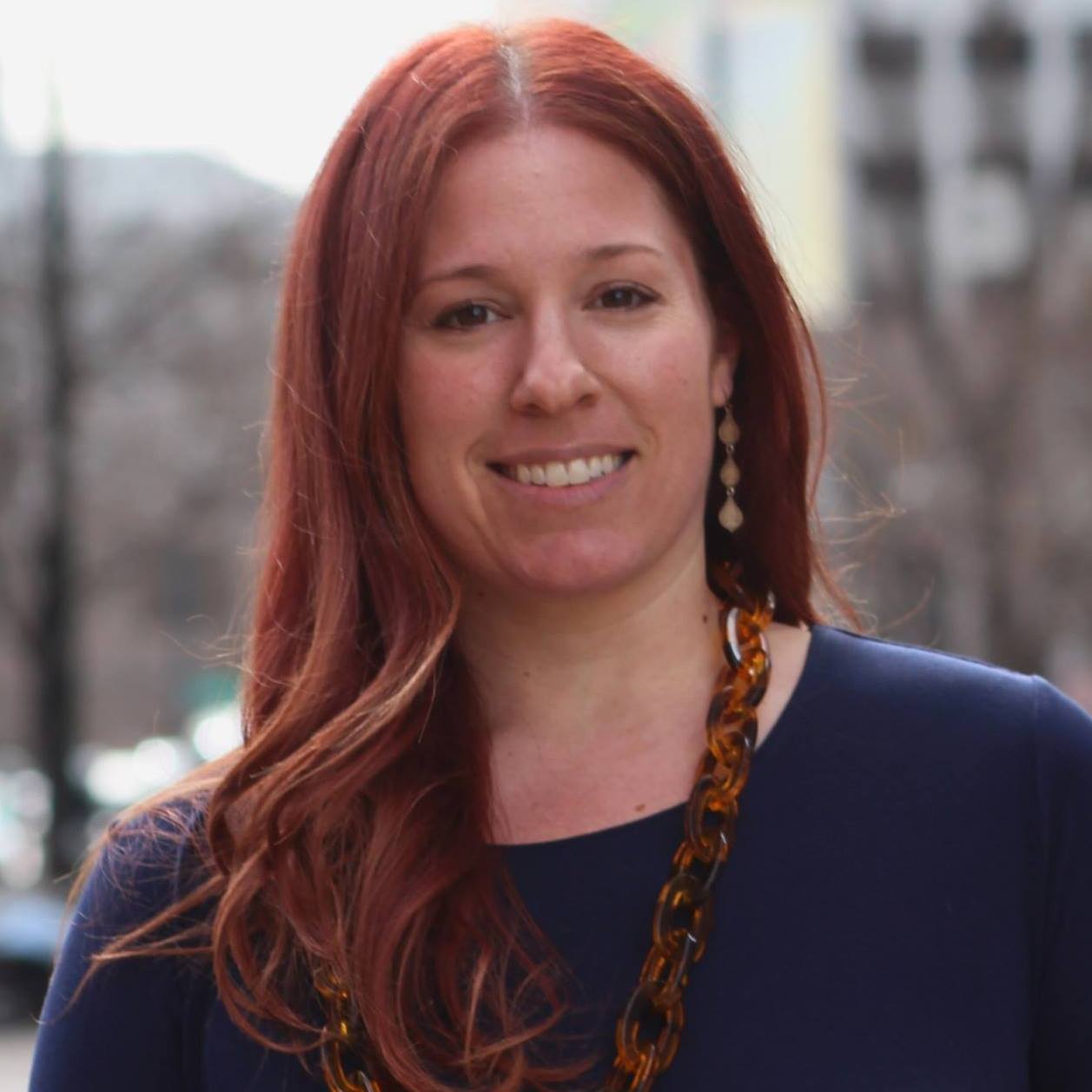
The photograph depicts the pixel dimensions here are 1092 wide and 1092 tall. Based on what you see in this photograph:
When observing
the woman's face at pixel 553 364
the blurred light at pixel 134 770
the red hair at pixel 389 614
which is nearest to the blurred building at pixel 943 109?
the blurred light at pixel 134 770

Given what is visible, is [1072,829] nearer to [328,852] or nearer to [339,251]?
[328,852]

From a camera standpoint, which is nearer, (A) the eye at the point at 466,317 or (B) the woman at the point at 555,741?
(B) the woman at the point at 555,741

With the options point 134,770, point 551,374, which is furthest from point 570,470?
point 134,770

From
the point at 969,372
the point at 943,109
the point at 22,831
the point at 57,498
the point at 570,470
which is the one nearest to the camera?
the point at 570,470

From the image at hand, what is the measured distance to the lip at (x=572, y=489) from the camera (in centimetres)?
230

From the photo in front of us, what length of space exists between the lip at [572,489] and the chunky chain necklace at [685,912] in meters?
0.26

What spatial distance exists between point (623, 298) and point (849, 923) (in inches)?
28.0

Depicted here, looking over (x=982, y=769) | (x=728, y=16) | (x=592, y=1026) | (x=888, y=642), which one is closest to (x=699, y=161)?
(x=888, y=642)

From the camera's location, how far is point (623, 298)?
2311 mm

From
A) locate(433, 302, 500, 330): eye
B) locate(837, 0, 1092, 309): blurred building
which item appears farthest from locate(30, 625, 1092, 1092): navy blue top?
locate(837, 0, 1092, 309): blurred building

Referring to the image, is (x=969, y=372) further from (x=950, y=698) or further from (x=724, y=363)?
(x=950, y=698)

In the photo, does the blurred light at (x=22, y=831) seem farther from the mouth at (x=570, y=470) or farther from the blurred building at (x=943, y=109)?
the mouth at (x=570, y=470)

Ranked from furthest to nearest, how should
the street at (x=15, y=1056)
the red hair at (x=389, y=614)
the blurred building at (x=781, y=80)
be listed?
the blurred building at (x=781, y=80) < the street at (x=15, y=1056) < the red hair at (x=389, y=614)

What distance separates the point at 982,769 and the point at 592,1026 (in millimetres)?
496
